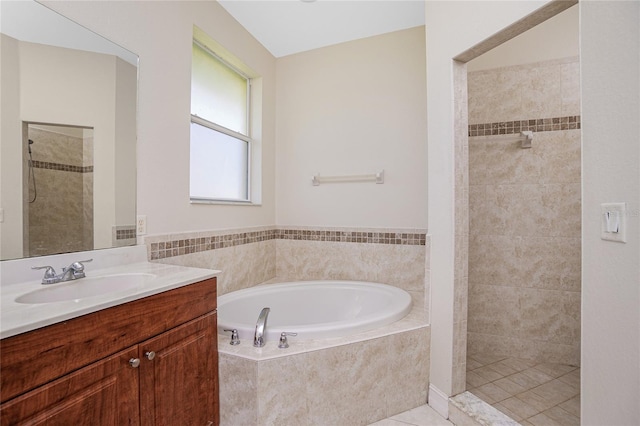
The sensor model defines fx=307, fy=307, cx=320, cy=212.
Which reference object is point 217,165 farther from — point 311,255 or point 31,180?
point 31,180

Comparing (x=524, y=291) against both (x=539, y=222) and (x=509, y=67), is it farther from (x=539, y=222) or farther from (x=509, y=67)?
(x=509, y=67)

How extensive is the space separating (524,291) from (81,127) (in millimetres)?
2865

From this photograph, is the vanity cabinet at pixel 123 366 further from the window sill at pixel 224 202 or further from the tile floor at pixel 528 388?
the tile floor at pixel 528 388

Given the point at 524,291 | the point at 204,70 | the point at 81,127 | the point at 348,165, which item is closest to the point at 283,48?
the point at 204,70

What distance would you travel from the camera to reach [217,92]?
242cm

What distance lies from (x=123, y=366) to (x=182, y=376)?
0.97 ft

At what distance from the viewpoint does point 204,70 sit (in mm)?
2289

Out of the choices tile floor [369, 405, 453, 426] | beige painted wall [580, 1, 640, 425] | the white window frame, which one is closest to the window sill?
the white window frame

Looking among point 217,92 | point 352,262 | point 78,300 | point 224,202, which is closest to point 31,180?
point 78,300

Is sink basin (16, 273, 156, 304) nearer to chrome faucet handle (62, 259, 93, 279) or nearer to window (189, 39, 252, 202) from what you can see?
chrome faucet handle (62, 259, 93, 279)

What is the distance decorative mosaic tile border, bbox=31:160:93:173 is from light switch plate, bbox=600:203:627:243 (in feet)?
6.50

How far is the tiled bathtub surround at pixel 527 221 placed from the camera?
2.12m

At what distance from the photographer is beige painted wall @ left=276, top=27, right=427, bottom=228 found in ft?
8.23

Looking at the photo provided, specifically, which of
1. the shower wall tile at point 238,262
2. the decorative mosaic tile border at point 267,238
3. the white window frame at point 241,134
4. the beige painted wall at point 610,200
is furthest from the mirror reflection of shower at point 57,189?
the beige painted wall at point 610,200
